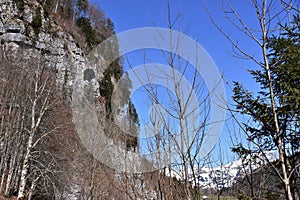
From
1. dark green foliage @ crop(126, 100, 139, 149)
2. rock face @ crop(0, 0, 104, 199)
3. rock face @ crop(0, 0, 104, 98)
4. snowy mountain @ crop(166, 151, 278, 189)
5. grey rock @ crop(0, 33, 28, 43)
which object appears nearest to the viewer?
dark green foliage @ crop(126, 100, 139, 149)

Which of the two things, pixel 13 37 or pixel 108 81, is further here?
pixel 13 37

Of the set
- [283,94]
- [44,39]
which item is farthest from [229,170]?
[44,39]

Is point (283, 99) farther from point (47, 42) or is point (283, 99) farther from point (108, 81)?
point (47, 42)

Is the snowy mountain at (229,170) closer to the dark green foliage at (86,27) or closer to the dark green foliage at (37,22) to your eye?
the dark green foliage at (37,22)

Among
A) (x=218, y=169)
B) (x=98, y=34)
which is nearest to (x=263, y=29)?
(x=218, y=169)

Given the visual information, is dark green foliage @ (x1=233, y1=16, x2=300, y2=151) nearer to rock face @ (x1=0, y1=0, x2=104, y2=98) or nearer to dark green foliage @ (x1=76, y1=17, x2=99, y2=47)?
rock face @ (x1=0, y1=0, x2=104, y2=98)

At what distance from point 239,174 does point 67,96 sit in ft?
47.4

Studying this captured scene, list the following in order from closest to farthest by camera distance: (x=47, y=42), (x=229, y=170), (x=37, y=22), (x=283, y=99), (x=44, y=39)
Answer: (x=283, y=99)
(x=229, y=170)
(x=44, y=39)
(x=37, y=22)
(x=47, y=42)

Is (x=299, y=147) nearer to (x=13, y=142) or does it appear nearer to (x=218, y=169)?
(x=218, y=169)

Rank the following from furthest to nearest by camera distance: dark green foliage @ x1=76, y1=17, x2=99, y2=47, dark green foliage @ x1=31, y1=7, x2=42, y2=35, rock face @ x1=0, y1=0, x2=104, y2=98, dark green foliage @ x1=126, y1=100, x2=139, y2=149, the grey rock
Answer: dark green foliage @ x1=76, y1=17, x2=99, y2=47 → dark green foliage @ x1=31, y1=7, x2=42, y2=35 → rock face @ x1=0, y1=0, x2=104, y2=98 → the grey rock → dark green foliage @ x1=126, y1=100, x2=139, y2=149

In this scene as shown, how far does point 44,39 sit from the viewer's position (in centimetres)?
2202

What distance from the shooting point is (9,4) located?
21.3 m

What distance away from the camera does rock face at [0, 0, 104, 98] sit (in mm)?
19859

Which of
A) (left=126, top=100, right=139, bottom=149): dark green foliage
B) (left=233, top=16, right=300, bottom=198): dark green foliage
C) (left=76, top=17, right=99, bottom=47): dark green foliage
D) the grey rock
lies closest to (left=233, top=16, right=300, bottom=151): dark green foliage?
(left=233, top=16, right=300, bottom=198): dark green foliage
